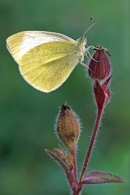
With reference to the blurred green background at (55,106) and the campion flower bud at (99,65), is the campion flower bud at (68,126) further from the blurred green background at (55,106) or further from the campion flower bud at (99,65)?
the blurred green background at (55,106)

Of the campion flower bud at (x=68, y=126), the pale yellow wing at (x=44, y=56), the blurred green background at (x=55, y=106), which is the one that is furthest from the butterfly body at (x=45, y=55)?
the blurred green background at (x=55, y=106)

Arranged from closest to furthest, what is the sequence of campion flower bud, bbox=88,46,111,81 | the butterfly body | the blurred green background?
1. campion flower bud, bbox=88,46,111,81
2. the butterfly body
3. the blurred green background

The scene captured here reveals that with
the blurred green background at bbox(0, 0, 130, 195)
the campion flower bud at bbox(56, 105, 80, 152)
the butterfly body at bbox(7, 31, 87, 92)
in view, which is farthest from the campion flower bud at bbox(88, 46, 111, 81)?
the blurred green background at bbox(0, 0, 130, 195)

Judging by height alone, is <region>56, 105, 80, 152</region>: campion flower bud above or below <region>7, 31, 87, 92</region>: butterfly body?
below

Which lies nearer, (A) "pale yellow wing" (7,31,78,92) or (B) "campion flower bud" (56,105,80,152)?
(B) "campion flower bud" (56,105,80,152)

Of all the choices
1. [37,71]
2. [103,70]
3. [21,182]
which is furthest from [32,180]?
[103,70]

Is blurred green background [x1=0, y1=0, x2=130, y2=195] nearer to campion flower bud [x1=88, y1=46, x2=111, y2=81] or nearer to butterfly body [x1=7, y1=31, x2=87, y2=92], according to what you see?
butterfly body [x1=7, y1=31, x2=87, y2=92]

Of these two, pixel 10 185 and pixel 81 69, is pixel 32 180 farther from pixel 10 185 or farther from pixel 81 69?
pixel 81 69
